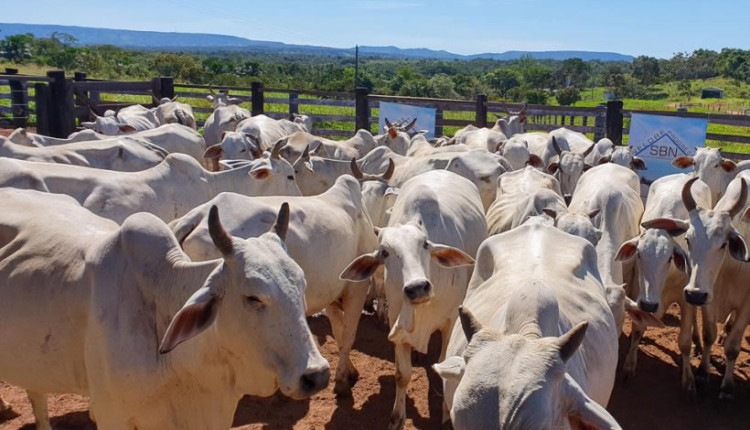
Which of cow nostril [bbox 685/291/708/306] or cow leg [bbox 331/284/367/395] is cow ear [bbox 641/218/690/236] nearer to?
cow nostril [bbox 685/291/708/306]

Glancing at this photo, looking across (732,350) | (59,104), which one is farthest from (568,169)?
(59,104)

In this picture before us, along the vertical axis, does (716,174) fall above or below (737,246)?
above

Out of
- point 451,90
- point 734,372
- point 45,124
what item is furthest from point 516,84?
point 734,372

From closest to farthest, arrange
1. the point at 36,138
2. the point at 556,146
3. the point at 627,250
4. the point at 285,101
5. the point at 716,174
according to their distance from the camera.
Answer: the point at 627,250 < the point at 36,138 < the point at 716,174 < the point at 556,146 < the point at 285,101

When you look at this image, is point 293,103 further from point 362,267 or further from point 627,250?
point 362,267

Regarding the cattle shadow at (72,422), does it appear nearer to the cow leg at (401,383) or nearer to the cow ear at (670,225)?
the cow leg at (401,383)

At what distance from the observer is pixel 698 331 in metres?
7.68

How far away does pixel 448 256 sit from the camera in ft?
16.9

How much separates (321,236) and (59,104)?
1008cm

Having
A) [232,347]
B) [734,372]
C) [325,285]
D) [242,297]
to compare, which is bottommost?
[734,372]

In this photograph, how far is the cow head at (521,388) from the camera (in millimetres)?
2307

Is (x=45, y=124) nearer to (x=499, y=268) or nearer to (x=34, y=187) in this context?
(x=34, y=187)

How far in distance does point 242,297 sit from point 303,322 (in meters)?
0.31

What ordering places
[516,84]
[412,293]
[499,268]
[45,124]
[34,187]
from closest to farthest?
[499,268], [412,293], [34,187], [45,124], [516,84]
